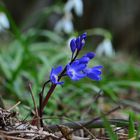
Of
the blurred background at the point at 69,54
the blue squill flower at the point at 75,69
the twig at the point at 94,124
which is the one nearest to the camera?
the blue squill flower at the point at 75,69

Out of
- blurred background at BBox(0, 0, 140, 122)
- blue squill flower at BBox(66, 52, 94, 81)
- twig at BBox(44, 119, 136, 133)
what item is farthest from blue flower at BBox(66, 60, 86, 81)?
blurred background at BBox(0, 0, 140, 122)

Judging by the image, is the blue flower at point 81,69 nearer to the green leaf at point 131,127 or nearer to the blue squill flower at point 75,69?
the blue squill flower at point 75,69

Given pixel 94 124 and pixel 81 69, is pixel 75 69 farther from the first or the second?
pixel 94 124

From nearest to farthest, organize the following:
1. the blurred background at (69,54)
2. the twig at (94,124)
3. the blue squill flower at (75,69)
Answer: the blue squill flower at (75,69)
the twig at (94,124)
the blurred background at (69,54)

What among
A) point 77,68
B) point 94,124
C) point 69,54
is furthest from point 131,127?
point 69,54

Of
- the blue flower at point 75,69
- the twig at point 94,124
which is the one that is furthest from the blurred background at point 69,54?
the blue flower at point 75,69

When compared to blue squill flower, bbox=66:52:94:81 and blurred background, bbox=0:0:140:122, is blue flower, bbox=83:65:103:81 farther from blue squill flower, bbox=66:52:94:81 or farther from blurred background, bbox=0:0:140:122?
blurred background, bbox=0:0:140:122

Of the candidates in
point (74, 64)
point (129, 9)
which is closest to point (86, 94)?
point (74, 64)

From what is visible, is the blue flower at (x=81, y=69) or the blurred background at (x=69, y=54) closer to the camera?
the blue flower at (x=81, y=69)
